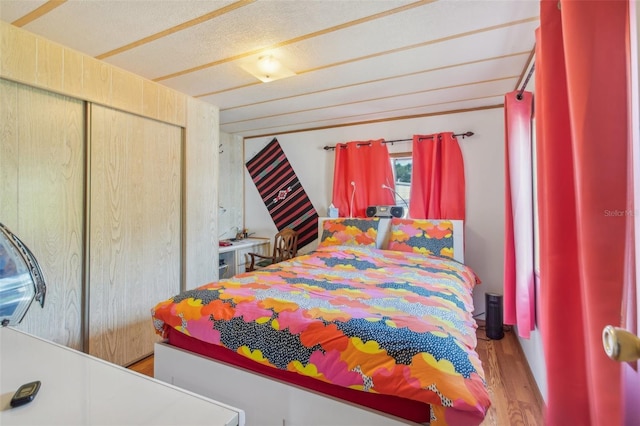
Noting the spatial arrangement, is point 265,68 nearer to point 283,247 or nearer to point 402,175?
point 402,175

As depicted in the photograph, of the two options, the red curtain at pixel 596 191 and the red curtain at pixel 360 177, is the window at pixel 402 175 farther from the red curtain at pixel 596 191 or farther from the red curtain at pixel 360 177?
the red curtain at pixel 596 191

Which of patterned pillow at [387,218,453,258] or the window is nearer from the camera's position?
patterned pillow at [387,218,453,258]

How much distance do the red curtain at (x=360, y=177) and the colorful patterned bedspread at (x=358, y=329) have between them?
1.51 m

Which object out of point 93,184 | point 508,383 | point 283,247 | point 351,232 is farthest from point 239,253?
point 508,383

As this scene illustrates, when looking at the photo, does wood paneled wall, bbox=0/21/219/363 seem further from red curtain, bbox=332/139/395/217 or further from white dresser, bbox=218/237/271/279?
red curtain, bbox=332/139/395/217

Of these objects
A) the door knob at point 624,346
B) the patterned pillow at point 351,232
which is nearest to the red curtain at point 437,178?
the patterned pillow at point 351,232

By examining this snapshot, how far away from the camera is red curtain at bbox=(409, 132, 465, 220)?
3.12 meters

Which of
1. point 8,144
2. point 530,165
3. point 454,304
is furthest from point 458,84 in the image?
point 8,144

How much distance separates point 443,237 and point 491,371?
1155mm

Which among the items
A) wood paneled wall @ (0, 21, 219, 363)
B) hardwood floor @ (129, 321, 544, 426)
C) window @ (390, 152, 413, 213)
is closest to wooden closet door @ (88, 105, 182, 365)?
wood paneled wall @ (0, 21, 219, 363)

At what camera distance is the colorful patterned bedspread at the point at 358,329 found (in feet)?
3.42

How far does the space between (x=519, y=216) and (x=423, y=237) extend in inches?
41.2

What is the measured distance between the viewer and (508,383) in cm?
203

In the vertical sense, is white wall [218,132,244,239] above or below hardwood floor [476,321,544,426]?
above
